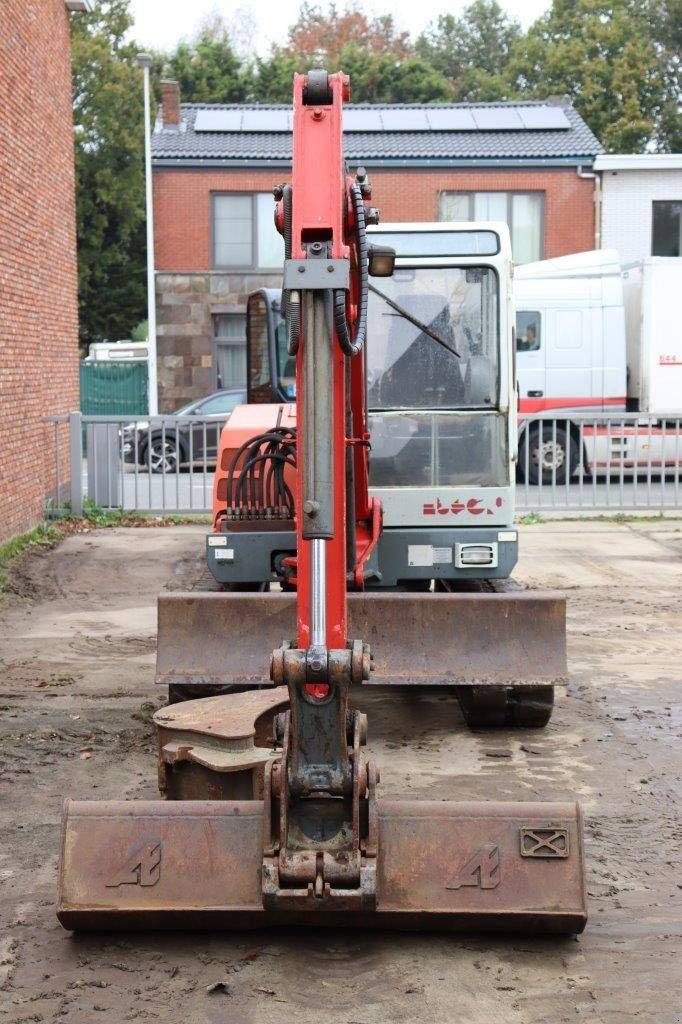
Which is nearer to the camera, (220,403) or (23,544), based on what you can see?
(23,544)

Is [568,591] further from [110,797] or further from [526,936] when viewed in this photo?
[526,936]

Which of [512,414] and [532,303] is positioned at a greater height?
[532,303]

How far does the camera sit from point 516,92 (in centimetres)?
5438

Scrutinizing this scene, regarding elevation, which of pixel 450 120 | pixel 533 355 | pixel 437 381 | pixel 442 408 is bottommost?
pixel 442 408

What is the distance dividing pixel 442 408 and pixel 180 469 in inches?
403

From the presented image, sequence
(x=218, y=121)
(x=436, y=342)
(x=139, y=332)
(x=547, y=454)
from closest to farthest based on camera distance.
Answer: (x=436, y=342) → (x=547, y=454) → (x=218, y=121) → (x=139, y=332)

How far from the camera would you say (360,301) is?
561 centimetres

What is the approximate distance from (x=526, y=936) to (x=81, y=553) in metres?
11.1

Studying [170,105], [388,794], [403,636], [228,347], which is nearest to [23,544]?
[403,636]

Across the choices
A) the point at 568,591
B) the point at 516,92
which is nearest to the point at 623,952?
the point at 568,591

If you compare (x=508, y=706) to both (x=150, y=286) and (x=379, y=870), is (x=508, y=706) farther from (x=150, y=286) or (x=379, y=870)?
(x=150, y=286)

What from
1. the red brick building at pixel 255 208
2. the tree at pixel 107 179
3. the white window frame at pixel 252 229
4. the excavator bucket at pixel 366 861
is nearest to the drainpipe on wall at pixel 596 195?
the red brick building at pixel 255 208

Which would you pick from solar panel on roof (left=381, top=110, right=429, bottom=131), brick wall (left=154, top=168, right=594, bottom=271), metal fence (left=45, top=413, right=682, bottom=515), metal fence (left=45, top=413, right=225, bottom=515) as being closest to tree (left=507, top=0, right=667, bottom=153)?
solar panel on roof (left=381, top=110, right=429, bottom=131)

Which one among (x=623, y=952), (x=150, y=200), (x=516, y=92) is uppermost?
(x=516, y=92)
